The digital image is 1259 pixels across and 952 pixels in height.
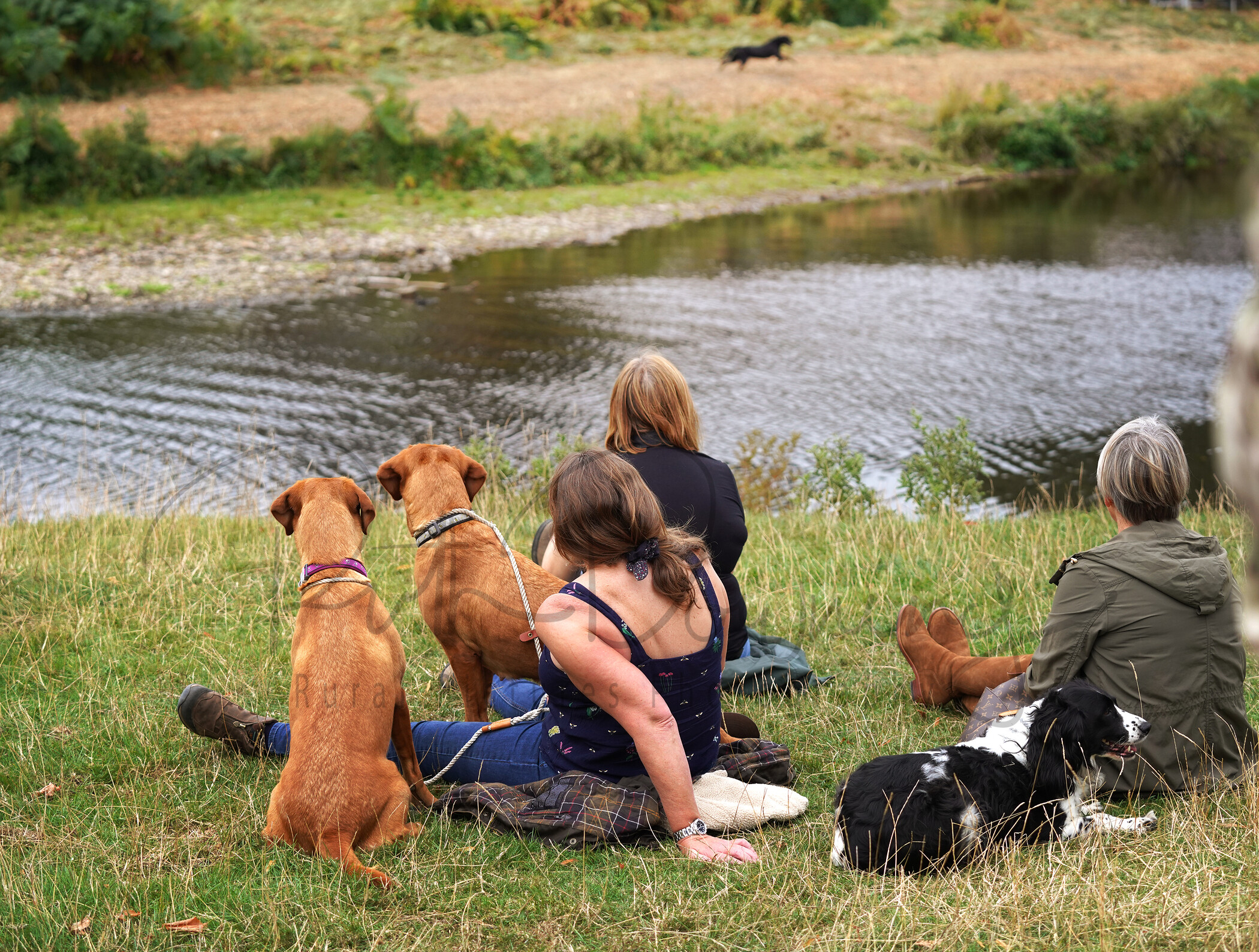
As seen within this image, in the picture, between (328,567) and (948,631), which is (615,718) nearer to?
(328,567)

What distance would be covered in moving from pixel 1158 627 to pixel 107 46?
3697 centimetres

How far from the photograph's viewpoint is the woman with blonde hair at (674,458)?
15.1 feet

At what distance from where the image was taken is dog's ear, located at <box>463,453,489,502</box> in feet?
15.8

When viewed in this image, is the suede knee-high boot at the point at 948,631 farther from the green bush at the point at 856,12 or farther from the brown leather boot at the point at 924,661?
the green bush at the point at 856,12

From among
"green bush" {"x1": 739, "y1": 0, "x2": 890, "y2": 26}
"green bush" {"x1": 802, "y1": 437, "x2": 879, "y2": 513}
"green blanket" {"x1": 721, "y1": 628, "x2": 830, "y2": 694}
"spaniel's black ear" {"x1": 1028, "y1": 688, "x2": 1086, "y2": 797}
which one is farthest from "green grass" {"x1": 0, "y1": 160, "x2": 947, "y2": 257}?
"green bush" {"x1": 739, "y1": 0, "x2": 890, "y2": 26}

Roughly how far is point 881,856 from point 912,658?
1761 mm

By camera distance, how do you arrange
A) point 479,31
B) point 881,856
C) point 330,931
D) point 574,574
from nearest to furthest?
1. point 330,931
2. point 881,856
3. point 574,574
4. point 479,31

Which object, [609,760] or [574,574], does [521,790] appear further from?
[574,574]

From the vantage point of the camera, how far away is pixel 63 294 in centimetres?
1852

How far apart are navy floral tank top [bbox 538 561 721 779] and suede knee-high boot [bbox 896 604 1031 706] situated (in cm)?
152

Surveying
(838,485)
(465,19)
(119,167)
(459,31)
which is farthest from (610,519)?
(465,19)

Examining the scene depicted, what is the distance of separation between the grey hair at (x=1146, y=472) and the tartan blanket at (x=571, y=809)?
2.01 m

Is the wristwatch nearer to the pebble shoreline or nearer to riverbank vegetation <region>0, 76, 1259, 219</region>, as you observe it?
the pebble shoreline

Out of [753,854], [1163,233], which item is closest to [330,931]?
[753,854]
